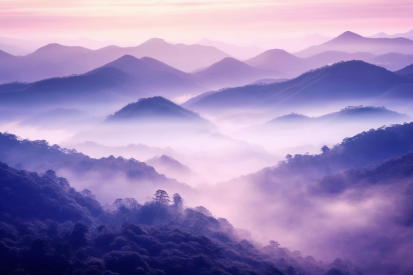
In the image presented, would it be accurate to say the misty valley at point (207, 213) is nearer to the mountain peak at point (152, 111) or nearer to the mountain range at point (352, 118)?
the mountain peak at point (152, 111)

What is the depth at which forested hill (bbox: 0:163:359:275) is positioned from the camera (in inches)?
1610

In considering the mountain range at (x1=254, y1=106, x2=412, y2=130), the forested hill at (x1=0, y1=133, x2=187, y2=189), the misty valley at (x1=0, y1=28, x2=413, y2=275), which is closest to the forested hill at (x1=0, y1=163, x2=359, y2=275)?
the misty valley at (x1=0, y1=28, x2=413, y2=275)

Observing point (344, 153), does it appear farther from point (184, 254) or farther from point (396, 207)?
point (184, 254)

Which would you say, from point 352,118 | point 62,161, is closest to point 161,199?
→ point 62,161

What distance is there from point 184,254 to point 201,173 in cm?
7358

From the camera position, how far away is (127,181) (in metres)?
85.2

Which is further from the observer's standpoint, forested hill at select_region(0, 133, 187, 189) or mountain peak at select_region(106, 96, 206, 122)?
mountain peak at select_region(106, 96, 206, 122)

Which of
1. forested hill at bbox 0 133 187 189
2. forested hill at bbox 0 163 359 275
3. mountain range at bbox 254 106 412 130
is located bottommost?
forested hill at bbox 0 163 359 275

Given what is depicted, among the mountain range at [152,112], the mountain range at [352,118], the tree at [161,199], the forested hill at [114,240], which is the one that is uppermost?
the mountain range at [352,118]

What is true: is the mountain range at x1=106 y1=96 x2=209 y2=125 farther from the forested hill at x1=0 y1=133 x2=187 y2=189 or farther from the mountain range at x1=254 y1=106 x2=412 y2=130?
the forested hill at x1=0 y1=133 x2=187 y2=189

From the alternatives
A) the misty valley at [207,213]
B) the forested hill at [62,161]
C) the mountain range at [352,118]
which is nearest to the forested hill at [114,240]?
the misty valley at [207,213]

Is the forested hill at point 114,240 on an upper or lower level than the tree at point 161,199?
lower

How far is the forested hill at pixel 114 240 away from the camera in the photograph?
134 feet

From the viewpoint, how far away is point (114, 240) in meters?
46.8
